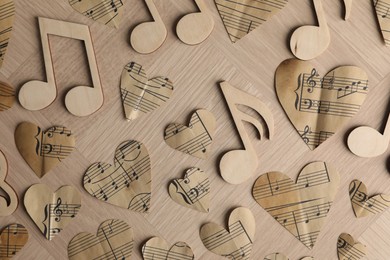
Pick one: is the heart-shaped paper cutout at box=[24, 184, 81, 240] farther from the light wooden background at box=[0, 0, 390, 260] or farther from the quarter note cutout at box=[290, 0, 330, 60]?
the quarter note cutout at box=[290, 0, 330, 60]

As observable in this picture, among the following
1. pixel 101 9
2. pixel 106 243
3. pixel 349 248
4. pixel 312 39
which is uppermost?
pixel 101 9

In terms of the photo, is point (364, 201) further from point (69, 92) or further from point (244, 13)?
point (69, 92)

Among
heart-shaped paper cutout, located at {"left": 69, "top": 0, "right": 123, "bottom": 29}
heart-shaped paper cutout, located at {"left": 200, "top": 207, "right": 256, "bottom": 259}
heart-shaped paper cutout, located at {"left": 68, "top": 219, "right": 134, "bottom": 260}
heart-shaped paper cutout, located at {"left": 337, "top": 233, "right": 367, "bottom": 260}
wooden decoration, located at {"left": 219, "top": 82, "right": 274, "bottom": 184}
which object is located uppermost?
heart-shaped paper cutout, located at {"left": 69, "top": 0, "right": 123, "bottom": 29}

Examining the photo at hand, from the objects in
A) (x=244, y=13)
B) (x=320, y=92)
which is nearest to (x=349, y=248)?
(x=320, y=92)

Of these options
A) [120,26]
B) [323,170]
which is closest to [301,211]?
[323,170]

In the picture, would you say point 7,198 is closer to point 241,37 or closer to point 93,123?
point 93,123

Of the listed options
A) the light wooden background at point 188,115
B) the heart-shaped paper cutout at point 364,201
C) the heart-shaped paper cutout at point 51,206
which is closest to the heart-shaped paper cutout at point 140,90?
the light wooden background at point 188,115

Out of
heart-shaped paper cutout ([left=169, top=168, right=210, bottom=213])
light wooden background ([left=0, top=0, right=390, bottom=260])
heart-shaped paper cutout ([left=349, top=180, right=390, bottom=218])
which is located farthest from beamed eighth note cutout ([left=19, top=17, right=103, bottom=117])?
heart-shaped paper cutout ([left=349, top=180, right=390, bottom=218])
